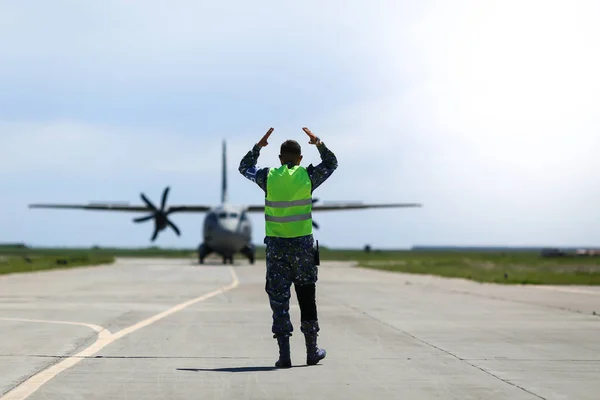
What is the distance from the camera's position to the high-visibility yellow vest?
340 inches

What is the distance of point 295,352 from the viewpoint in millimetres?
9664

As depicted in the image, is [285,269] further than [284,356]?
Yes

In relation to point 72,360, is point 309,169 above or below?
above

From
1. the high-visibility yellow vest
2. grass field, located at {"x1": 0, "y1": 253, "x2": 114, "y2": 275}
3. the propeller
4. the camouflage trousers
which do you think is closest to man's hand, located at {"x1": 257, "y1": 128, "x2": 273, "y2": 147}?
the high-visibility yellow vest

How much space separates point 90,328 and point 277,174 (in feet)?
16.1

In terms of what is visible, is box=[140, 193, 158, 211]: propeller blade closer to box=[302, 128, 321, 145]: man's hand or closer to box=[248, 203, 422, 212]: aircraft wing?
box=[248, 203, 422, 212]: aircraft wing

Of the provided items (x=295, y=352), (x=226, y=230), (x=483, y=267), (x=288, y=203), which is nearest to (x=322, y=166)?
(x=288, y=203)

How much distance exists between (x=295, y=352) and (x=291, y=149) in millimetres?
2421

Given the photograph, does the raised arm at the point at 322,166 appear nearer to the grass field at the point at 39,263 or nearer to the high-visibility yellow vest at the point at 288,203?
the high-visibility yellow vest at the point at 288,203

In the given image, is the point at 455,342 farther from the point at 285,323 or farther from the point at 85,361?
the point at 85,361

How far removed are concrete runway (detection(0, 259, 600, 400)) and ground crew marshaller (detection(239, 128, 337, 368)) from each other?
1.25ft

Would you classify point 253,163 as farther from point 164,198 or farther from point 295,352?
point 164,198

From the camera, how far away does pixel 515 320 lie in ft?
47.6

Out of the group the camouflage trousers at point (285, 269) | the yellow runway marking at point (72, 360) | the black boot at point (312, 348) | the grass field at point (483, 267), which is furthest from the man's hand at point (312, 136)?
the grass field at point (483, 267)
